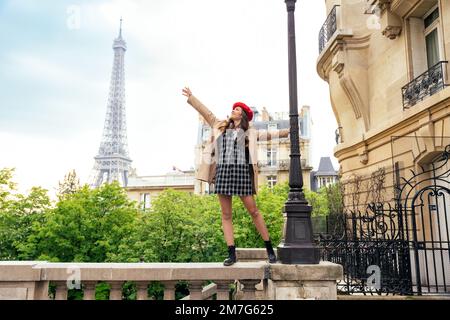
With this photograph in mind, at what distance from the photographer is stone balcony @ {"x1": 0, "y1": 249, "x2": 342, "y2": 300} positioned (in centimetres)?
419

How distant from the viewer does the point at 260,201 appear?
26.2 m

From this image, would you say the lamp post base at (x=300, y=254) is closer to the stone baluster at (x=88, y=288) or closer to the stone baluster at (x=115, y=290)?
the stone baluster at (x=115, y=290)

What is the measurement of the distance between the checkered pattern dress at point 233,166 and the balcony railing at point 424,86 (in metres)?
6.42

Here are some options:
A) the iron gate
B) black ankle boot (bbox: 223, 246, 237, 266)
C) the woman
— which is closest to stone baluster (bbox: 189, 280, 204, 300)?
black ankle boot (bbox: 223, 246, 237, 266)

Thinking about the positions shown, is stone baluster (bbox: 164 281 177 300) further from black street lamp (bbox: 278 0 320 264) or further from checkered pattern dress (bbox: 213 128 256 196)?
black street lamp (bbox: 278 0 320 264)

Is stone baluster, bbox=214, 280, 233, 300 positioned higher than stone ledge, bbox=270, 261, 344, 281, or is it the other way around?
stone ledge, bbox=270, 261, 344, 281

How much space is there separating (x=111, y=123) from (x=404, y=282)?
306 ft

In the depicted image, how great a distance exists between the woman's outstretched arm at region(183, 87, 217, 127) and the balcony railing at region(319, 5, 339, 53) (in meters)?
11.0

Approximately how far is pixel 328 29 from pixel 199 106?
11.8m

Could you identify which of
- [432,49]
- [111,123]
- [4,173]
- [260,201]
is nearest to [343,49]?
[432,49]

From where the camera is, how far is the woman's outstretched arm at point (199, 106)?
4.92 metres

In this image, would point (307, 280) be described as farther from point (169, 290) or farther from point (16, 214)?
point (16, 214)

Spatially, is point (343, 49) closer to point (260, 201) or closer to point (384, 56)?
point (384, 56)
